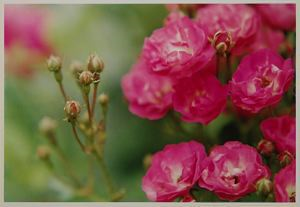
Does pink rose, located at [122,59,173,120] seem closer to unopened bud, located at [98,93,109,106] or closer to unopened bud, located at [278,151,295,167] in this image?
unopened bud, located at [98,93,109,106]

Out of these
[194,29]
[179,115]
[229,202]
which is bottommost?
[229,202]

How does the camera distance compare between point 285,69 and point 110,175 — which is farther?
point 110,175

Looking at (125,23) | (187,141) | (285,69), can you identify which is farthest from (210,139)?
(125,23)

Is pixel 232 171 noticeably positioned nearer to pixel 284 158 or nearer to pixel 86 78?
pixel 284 158

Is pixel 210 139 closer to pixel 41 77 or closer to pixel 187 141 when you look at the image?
pixel 187 141

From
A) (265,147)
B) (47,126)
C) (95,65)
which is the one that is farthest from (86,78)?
(265,147)

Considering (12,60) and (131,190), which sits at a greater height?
(12,60)
